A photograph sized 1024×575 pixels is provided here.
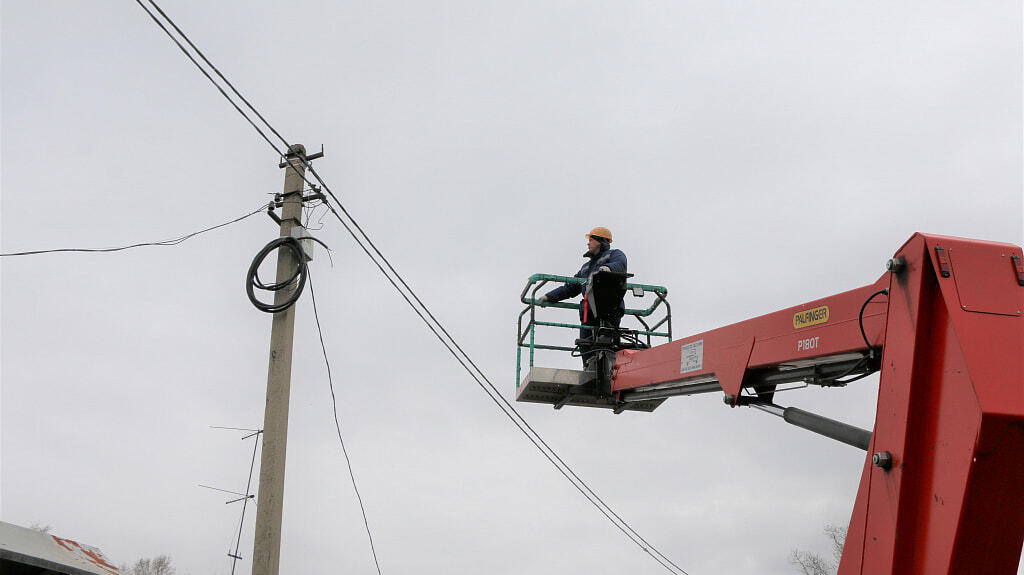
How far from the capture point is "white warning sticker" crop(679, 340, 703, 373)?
5.95m

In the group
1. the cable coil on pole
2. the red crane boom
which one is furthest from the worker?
the red crane boom

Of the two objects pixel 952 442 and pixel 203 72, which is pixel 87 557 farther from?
pixel 952 442

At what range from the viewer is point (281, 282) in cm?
803

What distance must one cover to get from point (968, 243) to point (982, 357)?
60 centimetres

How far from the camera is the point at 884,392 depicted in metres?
3.73

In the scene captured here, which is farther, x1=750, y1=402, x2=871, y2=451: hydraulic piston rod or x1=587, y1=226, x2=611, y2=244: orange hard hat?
x1=587, y1=226, x2=611, y2=244: orange hard hat

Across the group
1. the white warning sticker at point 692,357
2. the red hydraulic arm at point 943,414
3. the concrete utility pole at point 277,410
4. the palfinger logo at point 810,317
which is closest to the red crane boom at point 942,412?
the red hydraulic arm at point 943,414

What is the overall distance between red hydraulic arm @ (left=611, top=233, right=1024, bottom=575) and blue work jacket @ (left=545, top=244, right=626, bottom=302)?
15.1 feet

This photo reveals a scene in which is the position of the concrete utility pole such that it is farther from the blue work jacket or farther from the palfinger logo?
the palfinger logo

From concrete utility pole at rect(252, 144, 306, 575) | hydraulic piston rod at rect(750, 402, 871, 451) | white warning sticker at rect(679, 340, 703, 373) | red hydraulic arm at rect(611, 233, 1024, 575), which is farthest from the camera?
concrete utility pole at rect(252, 144, 306, 575)

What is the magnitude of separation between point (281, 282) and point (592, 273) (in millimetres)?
3237

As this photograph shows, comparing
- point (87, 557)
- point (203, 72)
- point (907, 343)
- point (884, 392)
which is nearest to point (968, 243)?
point (907, 343)

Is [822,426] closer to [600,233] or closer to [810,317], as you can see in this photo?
[810,317]

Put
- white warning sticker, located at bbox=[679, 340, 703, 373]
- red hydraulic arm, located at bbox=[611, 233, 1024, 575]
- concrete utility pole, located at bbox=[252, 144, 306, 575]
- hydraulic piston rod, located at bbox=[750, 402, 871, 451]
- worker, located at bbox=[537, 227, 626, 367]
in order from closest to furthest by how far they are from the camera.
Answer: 1. red hydraulic arm, located at bbox=[611, 233, 1024, 575]
2. hydraulic piston rod, located at bbox=[750, 402, 871, 451]
3. white warning sticker, located at bbox=[679, 340, 703, 373]
4. concrete utility pole, located at bbox=[252, 144, 306, 575]
5. worker, located at bbox=[537, 227, 626, 367]
